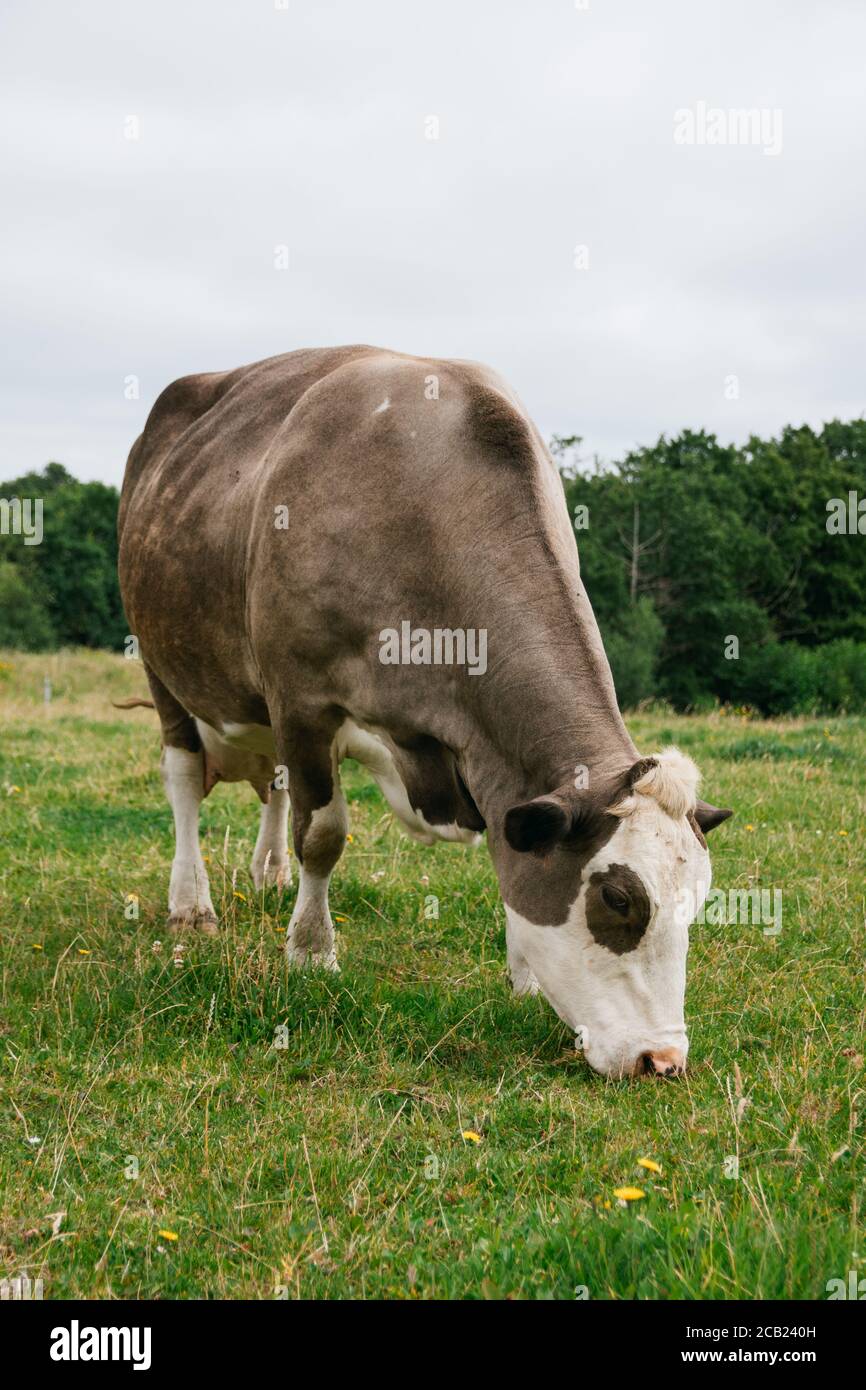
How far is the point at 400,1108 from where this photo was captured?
420 centimetres

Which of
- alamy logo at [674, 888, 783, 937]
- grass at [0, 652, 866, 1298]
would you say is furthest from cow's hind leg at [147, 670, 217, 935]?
alamy logo at [674, 888, 783, 937]

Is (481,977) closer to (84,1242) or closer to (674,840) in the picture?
(674,840)

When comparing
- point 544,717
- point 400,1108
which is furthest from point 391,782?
point 400,1108

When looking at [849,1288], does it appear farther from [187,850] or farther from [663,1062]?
[187,850]

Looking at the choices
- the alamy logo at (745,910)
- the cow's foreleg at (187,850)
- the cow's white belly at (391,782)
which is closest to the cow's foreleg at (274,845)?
the cow's foreleg at (187,850)

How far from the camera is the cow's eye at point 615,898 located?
4.19 metres

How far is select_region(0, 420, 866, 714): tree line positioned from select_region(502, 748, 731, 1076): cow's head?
42.5 m

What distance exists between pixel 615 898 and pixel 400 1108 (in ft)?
3.27

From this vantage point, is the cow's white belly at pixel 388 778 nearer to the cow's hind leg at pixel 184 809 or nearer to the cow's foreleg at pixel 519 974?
the cow's foreleg at pixel 519 974

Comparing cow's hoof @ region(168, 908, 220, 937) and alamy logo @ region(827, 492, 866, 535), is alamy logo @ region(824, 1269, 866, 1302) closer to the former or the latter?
cow's hoof @ region(168, 908, 220, 937)

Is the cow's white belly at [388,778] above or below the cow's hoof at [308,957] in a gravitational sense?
above

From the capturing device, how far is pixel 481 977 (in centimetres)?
560
